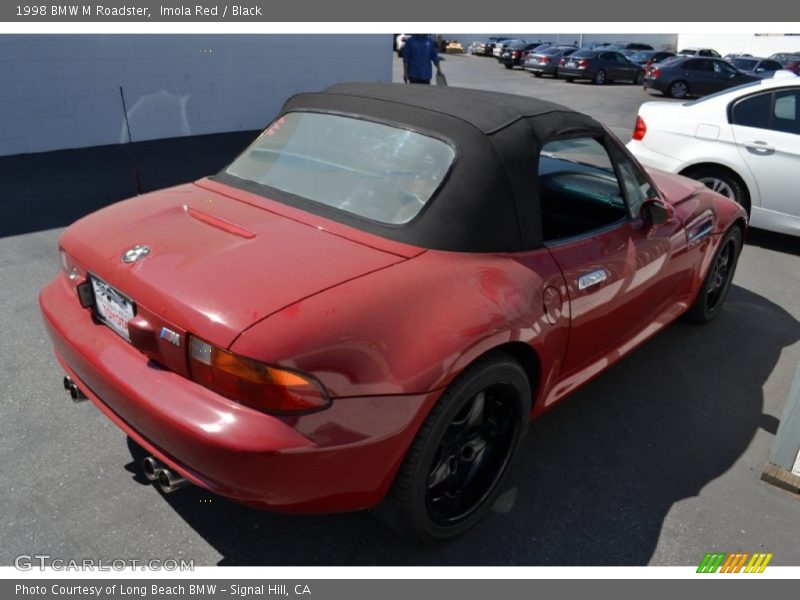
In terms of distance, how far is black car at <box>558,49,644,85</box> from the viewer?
81.3 feet

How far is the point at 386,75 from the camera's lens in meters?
13.3

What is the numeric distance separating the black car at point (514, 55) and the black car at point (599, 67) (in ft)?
18.3

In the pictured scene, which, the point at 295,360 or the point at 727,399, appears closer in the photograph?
the point at 295,360

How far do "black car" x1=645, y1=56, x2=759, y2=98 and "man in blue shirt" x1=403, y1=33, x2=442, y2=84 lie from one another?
14329mm

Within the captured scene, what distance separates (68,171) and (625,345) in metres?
7.57

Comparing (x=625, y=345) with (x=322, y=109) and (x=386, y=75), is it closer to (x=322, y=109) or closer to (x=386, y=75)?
(x=322, y=109)

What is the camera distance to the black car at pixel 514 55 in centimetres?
3095

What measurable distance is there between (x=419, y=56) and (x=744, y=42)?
46090 mm

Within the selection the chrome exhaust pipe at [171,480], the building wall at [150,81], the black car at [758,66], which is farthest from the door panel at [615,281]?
the black car at [758,66]

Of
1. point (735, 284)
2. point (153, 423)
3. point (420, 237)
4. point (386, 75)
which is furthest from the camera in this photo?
point (386, 75)

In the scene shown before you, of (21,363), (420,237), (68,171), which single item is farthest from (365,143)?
(68,171)

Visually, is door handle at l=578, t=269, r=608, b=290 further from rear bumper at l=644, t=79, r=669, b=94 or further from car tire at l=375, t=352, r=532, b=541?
rear bumper at l=644, t=79, r=669, b=94

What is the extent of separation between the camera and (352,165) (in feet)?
9.27

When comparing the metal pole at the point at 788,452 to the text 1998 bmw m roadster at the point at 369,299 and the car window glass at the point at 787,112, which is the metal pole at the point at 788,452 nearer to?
the text 1998 bmw m roadster at the point at 369,299
